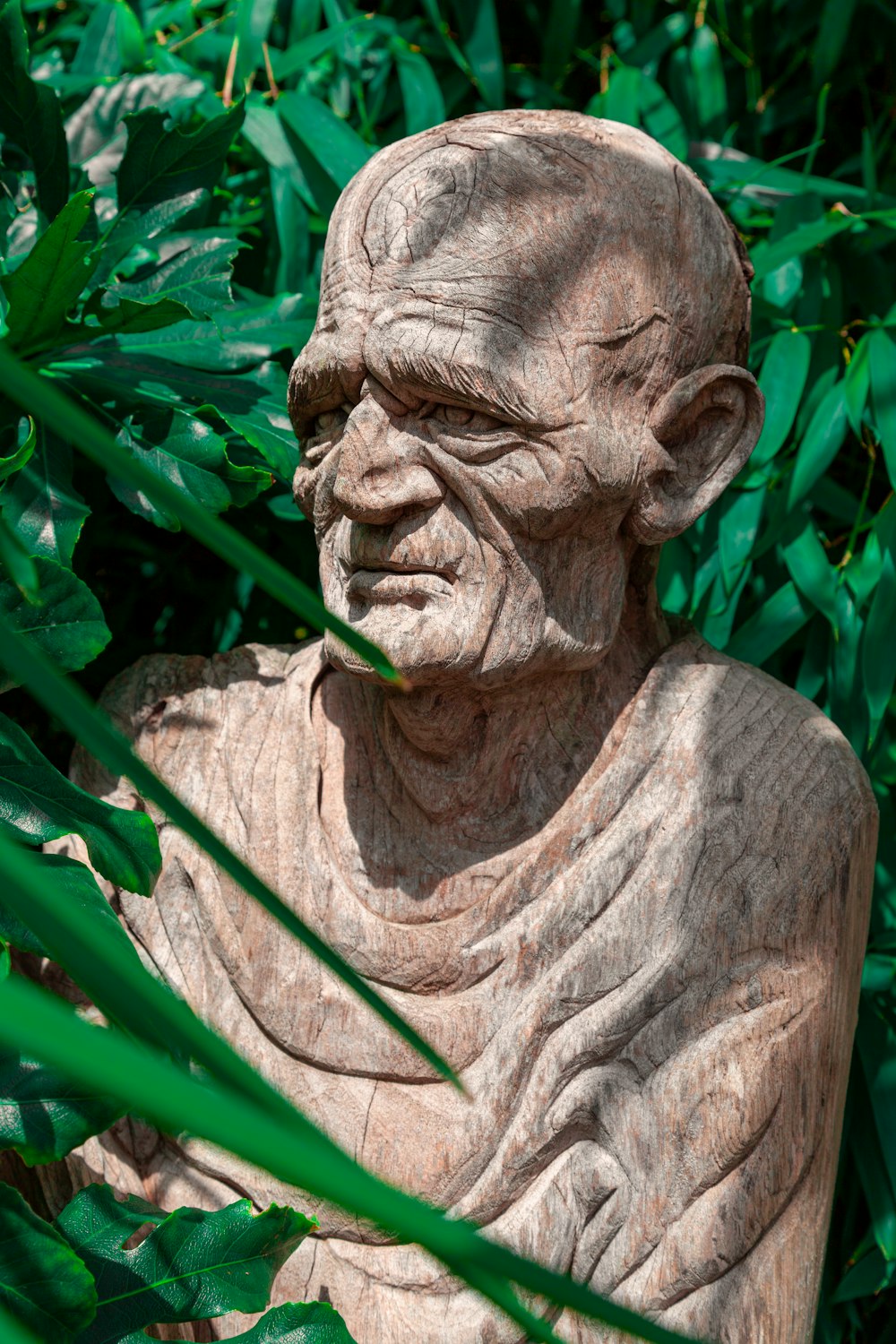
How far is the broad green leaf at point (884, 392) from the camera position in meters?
2.06

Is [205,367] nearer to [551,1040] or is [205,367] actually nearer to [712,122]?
[551,1040]

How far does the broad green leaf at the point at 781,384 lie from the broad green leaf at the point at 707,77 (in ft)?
1.70

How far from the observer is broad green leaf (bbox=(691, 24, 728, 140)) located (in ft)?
7.97

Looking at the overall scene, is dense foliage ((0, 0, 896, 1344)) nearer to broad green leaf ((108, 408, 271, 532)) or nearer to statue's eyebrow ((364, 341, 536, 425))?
broad green leaf ((108, 408, 271, 532))

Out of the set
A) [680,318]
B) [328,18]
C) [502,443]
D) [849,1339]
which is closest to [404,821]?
[502,443]

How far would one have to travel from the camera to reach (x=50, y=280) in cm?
144

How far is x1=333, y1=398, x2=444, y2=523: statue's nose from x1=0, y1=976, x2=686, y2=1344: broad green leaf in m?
0.94

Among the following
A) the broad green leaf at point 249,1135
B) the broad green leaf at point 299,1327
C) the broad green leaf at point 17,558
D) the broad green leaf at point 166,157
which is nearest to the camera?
the broad green leaf at point 249,1135

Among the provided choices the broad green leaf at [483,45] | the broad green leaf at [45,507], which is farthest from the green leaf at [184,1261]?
the broad green leaf at [483,45]

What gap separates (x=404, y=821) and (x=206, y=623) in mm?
913

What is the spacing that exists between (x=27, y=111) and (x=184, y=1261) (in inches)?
47.0

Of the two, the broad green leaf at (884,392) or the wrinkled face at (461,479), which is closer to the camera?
the wrinkled face at (461,479)

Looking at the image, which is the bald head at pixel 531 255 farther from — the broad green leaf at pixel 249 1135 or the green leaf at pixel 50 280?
the broad green leaf at pixel 249 1135

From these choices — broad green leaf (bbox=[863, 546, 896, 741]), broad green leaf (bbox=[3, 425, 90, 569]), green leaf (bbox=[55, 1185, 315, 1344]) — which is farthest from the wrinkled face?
broad green leaf (bbox=[863, 546, 896, 741])
